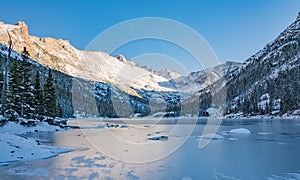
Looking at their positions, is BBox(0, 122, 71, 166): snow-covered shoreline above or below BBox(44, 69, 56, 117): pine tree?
below

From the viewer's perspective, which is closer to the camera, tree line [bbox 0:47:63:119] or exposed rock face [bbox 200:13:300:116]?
tree line [bbox 0:47:63:119]

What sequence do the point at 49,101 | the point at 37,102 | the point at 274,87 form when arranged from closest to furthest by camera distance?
1. the point at 37,102
2. the point at 49,101
3. the point at 274,87

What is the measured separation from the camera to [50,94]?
6000 cm

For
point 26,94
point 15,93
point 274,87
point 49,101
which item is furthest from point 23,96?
point 274,87

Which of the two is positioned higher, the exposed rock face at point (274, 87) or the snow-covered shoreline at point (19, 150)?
the exposed rock face at point (274, 87)

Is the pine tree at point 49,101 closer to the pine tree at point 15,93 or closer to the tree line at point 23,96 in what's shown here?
the tree line at point 23,96

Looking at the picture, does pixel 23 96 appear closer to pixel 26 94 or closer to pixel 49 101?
pixel 26 94

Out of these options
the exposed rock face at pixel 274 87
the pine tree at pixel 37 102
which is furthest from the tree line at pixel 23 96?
the exposed rock face at pixel 274 87

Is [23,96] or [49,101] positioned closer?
[23,96]

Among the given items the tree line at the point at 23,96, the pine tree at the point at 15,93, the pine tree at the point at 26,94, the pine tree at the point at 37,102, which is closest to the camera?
the pine tree at the point at 15,93

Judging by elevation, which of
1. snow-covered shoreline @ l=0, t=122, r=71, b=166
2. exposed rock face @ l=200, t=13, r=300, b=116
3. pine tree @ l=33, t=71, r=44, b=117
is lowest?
snow-covered shoreline @ l=0, t=122, r=71, b=166

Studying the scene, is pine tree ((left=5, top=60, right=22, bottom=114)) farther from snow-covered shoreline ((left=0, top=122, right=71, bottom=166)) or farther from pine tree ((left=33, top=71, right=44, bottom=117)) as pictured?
snow-covered shoreline ((left=0, top=122, right=71, bottom=166))

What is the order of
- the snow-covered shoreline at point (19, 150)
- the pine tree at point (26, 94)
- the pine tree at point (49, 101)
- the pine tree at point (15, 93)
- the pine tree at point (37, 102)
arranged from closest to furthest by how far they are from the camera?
the snow-covered shoreline at point (19, 150) < the pine tree at point (15, 93) < the pine tree at point (26, 94) < the pine tree at point (37, 102) < the pine tree at point (49, 101)

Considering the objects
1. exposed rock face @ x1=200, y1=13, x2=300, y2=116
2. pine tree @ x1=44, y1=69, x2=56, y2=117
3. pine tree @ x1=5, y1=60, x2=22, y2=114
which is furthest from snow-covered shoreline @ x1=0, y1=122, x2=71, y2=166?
exposed rock face @ x1=200, y1=13, x2=300, y2=116
